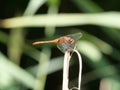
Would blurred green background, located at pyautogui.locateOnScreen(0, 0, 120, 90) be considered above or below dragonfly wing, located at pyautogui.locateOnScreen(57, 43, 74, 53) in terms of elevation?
above

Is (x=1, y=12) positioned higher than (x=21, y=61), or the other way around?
(x=1, y=12)

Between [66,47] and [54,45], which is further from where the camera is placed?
[54,45]

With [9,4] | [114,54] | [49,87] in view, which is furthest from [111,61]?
[9,4]

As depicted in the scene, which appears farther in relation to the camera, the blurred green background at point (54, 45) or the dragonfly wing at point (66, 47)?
the blurred green background at point (54, 45)

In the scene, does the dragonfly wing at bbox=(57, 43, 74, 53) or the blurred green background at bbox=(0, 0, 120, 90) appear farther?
the blurred green background at bbox=(0, 0, 120, 90)

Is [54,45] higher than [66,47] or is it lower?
higher

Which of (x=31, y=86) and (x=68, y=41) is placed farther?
(x=31, y=86)

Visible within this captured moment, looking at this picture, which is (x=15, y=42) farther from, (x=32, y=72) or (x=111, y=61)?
(x=111, y=61)

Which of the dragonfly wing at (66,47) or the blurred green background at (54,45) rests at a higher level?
the blurred green background at (54,45)
